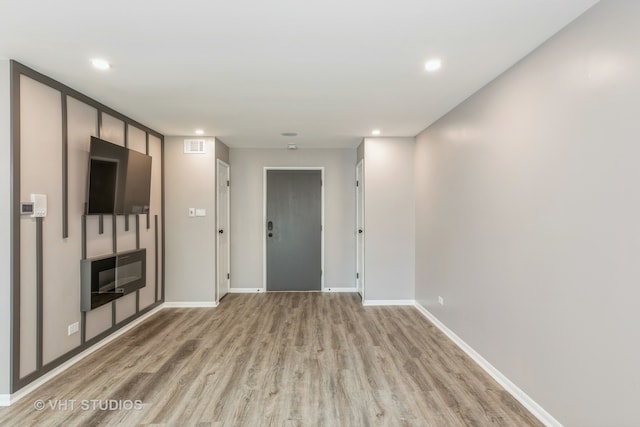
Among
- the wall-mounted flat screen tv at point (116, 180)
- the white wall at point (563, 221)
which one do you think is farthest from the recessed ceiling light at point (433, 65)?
the wall-mounted flat screen tv at point (116, 180)

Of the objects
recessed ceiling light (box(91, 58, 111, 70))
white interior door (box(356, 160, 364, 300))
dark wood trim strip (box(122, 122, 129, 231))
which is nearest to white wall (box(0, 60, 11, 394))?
recessed ceiling light (box(91, 58, 111, 70))

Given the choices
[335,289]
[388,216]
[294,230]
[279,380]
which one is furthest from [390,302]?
[279,380]

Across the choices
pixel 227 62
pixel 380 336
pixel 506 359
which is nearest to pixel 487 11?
pixel 227 62

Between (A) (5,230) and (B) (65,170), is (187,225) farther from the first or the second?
(A) (5,230)

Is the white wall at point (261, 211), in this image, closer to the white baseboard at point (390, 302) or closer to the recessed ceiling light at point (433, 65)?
the white baseboard at point (390, 302)

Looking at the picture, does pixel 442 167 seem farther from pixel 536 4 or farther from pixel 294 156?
pixel 294 156

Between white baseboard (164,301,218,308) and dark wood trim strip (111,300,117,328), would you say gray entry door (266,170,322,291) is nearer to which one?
white baseboard (164,301,218,308)

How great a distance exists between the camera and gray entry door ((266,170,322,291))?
5.39 m

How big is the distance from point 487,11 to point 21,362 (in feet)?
12.8

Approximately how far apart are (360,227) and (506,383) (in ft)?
9.49

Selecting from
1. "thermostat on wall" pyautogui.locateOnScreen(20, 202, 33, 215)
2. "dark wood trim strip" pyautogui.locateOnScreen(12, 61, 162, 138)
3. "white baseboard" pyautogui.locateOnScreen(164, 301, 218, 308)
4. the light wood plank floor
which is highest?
"dark wood trim strip" pyautogui.locateOnScreen(12, 61, 162, 138)

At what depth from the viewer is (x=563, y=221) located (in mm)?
1889

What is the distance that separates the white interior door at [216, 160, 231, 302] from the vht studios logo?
244 cm

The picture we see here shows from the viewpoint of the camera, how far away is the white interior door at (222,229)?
4766 mm
